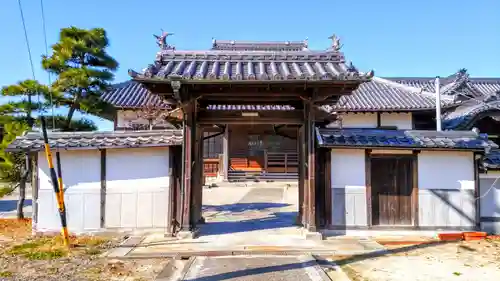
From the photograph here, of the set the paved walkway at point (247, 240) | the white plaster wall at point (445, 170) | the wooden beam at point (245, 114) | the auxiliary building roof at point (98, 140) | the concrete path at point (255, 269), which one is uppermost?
the wooden beam at point (245, 114)

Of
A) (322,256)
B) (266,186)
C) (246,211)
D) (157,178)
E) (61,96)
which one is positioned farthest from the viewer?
(266,186)

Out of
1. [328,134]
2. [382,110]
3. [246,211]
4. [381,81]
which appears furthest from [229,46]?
[328,134]

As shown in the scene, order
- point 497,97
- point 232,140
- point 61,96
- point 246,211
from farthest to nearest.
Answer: point 232,140 < point 497,97 < point 246,211 < point 61,96

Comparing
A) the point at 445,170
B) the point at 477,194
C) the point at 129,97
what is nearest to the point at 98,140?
the point at 445,170

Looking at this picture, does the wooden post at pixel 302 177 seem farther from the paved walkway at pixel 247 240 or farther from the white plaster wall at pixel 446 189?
the white plaster wall at pixel 446 189

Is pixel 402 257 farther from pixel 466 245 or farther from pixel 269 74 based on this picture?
pixel 269 74

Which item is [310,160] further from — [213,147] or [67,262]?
[213,147]

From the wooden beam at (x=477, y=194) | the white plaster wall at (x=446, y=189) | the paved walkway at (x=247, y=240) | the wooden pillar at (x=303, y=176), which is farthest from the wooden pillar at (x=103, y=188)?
the wooden beam at (x=477, y=194)

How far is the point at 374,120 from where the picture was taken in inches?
746

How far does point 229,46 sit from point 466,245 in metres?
22.7

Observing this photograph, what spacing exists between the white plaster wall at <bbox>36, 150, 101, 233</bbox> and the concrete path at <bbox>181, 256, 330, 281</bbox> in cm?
351

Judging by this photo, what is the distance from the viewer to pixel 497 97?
14.5 m

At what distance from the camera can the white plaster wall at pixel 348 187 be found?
8125mm

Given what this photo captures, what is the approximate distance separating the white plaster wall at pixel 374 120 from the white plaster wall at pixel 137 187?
12.7 meters
